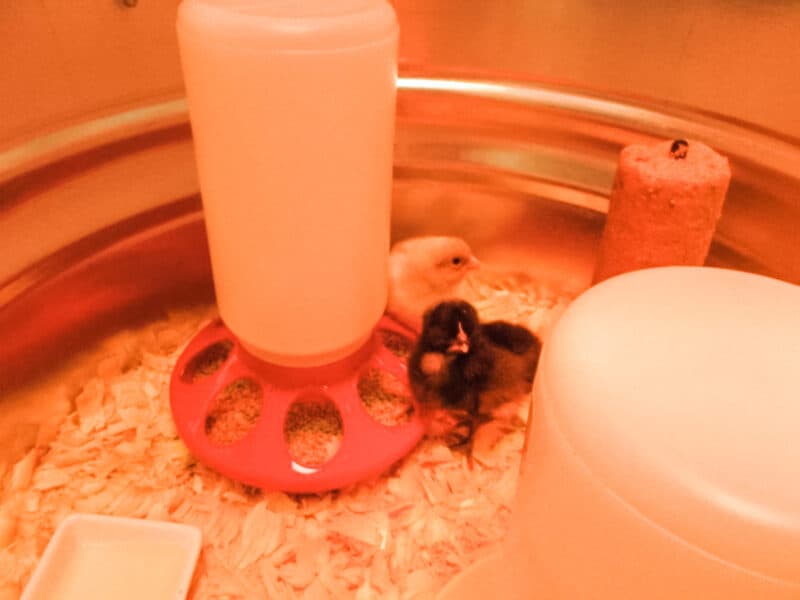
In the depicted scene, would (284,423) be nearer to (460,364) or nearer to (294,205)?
(460,364)

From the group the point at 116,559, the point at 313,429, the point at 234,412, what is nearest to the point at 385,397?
the point at 313,429

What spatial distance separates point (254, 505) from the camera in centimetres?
97

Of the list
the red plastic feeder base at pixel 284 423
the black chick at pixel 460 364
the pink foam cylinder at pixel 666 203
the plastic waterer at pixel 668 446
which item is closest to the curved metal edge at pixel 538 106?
the pink foam cylinder at pixel 666 203

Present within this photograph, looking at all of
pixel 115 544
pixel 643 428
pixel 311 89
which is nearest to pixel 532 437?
pixel 643 428

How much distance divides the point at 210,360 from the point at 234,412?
0.40 feet

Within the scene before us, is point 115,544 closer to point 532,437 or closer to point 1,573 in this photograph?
point 1,573

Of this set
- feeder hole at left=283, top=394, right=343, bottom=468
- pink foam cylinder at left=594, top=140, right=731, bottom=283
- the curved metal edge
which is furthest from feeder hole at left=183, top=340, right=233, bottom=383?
pink foam cylinder at left=594, top=140, right=731, bottom=283

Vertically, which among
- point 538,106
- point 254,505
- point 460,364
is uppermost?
point 538,106

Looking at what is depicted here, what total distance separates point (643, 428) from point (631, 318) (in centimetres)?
10

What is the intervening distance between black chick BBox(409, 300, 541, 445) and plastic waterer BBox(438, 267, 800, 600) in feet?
1.29

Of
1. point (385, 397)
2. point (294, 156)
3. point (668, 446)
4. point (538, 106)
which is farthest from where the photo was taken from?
point (538, 106)

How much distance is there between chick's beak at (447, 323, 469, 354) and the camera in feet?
3.18

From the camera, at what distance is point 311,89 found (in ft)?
2.22

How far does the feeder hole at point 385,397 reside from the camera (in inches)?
42.2
